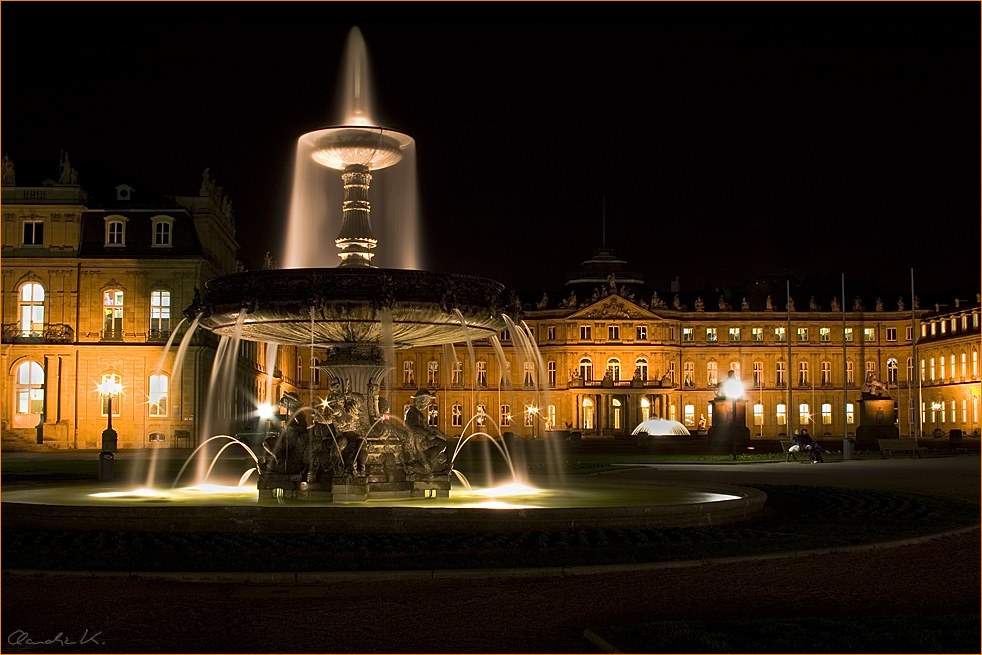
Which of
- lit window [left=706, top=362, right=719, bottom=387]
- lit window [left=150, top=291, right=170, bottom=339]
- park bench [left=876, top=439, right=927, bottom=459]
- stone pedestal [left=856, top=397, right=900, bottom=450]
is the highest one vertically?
lit window [left=150, top=291, right=170, bottom=339]

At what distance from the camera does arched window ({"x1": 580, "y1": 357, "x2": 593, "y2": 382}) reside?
10031cm

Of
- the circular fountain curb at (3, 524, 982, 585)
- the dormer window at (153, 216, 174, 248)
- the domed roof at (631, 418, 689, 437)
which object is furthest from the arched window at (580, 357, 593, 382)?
the circular fountain curb at (3, 524, 982, 585)

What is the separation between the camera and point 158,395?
170ft

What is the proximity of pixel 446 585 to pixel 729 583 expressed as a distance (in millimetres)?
2547

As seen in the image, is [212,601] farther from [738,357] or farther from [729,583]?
[738,357]

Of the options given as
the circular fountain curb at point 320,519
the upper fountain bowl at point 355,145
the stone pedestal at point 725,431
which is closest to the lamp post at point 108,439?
the upper fountain bowl at point 355,145

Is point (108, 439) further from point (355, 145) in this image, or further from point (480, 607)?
point (480, 607)

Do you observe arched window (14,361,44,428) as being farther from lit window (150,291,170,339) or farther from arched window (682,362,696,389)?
arched window (682,362,696,389)

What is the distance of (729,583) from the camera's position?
9.89 metres

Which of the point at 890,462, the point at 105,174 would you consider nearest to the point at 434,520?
the point at 890,462

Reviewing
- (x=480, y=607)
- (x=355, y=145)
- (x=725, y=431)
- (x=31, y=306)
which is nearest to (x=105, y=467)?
(x=355, y=145)

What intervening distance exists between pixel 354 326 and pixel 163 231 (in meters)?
40.5

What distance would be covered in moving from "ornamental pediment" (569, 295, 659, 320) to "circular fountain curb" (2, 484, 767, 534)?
8718 cm

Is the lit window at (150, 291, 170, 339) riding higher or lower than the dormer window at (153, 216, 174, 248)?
lower
